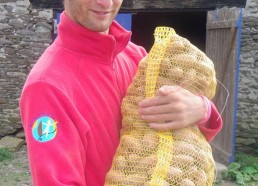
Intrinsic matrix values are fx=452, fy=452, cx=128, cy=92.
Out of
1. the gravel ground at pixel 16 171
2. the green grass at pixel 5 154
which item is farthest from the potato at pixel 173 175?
the green grass at pixel 5 154

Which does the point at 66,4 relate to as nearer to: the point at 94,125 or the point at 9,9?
the point at 94,125

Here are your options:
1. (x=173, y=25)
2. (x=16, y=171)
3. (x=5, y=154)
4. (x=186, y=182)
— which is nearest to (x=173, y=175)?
(x=186, y=182)

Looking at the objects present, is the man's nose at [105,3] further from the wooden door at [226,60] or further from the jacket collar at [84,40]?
the wooden door at [226,60]

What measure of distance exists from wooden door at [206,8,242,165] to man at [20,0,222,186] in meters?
3.93

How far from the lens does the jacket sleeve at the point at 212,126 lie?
5.43 ft

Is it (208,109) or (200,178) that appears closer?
(200,178)

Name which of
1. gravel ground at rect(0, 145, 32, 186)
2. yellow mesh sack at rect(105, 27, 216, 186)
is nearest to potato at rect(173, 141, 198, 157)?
yellow mesh sack at rect(105, 27, 216, 186)

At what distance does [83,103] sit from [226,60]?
4.46 meters

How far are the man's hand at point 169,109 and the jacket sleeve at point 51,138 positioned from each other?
26 cm

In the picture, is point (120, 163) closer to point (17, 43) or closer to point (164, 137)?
point (164, 137)

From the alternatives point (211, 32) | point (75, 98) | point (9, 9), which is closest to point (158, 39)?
point (75, 98)

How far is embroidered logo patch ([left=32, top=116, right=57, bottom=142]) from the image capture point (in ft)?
4.38

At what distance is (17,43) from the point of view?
6762mm

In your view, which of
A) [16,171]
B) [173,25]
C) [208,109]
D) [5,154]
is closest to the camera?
[208,109]
